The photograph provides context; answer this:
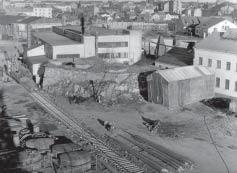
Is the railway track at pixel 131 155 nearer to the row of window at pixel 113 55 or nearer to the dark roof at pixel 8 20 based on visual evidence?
the row of window at pixel 113 55

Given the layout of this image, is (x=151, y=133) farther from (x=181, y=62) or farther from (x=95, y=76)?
(x=181, y=62)

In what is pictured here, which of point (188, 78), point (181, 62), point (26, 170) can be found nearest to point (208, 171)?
point (26, 170)

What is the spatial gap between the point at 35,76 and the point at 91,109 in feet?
42.4

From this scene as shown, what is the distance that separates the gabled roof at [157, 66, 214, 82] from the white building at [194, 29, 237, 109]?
1082 mm

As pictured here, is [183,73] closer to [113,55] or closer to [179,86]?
[179,86]

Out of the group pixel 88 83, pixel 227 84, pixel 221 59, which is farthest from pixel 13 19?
pixel 227 84

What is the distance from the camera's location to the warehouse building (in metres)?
31.9

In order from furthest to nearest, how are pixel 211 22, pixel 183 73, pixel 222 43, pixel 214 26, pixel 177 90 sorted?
pixel 211 22
pixel 214 26
pixel 222 43
pixel 183 73
pixel 177 90

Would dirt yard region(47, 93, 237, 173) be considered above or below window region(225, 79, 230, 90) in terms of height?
below

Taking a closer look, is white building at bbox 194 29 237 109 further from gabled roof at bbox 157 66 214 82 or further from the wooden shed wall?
the wooden shed wall

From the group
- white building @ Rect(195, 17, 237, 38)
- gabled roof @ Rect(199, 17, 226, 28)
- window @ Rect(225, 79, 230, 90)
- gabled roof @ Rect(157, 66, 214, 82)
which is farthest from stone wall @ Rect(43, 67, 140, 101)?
gabled roof @ Rect(199, 17, 226, 28)

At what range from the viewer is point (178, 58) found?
141 ft

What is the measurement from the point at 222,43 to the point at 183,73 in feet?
18.8

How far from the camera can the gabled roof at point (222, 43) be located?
34.7 m
